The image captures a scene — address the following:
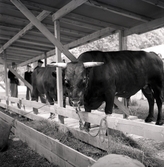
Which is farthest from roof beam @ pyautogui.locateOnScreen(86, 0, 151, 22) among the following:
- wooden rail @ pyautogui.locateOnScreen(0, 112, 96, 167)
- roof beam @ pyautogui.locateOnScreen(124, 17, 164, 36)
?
wooden rail @ pyautogui.locateOnScreen(0, 112, 96, 167)

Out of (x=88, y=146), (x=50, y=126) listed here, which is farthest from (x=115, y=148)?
(x=50, y=126)

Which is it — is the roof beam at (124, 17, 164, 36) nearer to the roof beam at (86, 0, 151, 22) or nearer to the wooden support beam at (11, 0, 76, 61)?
the roof beam at (86, 0, 151, 22)

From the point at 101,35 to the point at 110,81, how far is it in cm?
→ 243

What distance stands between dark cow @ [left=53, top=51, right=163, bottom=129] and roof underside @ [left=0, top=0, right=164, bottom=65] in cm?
87

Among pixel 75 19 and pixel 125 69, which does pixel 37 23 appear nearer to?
pixel 75 19

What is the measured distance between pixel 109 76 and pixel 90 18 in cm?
175

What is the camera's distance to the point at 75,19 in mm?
4547

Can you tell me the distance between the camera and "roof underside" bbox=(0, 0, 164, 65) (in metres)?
3.73

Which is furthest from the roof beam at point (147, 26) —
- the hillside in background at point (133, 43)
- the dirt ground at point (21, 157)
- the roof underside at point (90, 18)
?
the hillside in background at point (133, 43)

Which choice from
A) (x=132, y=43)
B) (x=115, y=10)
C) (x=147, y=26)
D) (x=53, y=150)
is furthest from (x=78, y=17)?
(x=132, y=43)

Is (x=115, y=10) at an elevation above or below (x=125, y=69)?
above

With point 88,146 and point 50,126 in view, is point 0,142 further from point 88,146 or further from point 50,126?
point 88,146

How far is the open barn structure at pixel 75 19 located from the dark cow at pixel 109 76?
Answer: 578 millimetres

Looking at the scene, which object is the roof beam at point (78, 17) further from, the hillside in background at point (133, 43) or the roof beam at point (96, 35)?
the hillside in background at point (133, 43)
